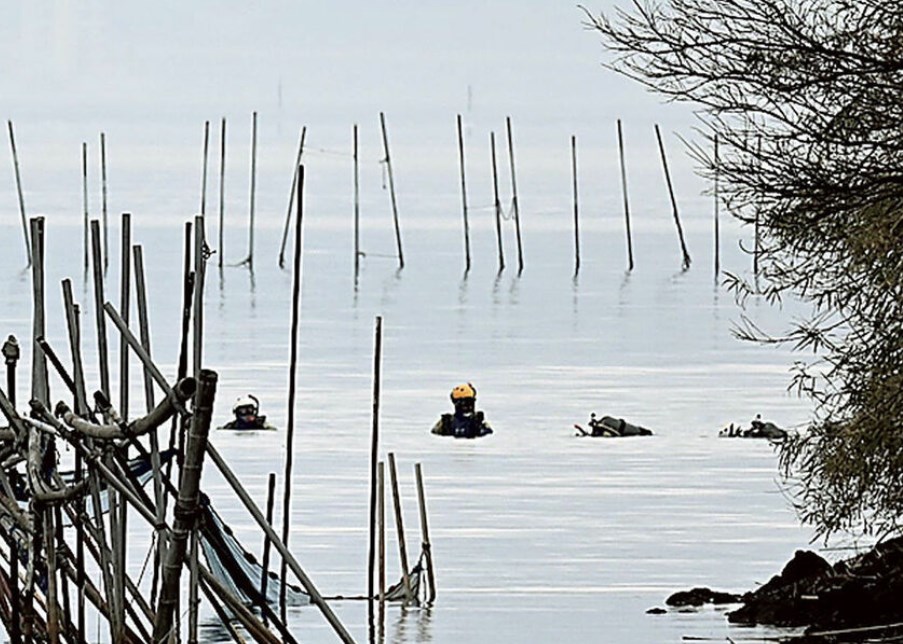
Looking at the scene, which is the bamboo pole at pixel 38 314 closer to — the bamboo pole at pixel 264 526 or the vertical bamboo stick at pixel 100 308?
the vertical bamboo stick at pixel 100 308

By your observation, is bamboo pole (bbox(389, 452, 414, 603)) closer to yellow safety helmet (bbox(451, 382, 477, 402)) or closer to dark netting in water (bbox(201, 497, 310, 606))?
dark netting in water (bbox(201, 497, 310, 606))

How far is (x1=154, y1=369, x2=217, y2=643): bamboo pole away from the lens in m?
7.93

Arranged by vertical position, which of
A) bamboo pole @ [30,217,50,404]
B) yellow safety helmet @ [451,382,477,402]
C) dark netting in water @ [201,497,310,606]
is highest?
bamboo pole @ [30,217,50,404]

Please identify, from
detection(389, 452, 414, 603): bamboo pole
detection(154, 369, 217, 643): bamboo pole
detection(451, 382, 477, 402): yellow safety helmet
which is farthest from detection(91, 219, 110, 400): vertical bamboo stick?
detection(451, 382, 477, 402): yellow safety helmet

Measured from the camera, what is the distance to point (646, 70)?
16109 millimetres

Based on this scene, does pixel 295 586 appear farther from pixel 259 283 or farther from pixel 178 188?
pixel 178 188

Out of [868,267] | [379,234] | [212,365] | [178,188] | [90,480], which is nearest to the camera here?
[90,480]

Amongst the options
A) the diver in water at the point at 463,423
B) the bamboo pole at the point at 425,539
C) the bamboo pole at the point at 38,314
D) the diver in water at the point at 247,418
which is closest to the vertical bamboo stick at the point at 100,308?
the bamboo pole at the point at 38,314

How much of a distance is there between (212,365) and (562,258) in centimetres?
6246

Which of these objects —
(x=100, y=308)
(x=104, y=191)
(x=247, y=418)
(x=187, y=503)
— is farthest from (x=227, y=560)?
(x=104, y=191)

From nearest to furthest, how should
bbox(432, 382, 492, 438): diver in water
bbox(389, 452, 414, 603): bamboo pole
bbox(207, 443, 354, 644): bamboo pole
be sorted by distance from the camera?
1. bbox(207, 443, 354, 644): bamboo pole
2. bbox(389, 452, 414, 603): bamboo pole
3. bbox(432, 382, 492, 438): diver in water

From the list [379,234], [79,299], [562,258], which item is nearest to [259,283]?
[79,299]

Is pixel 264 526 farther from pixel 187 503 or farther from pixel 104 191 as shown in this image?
pixel 104 191

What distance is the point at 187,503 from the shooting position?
8.22 metres
